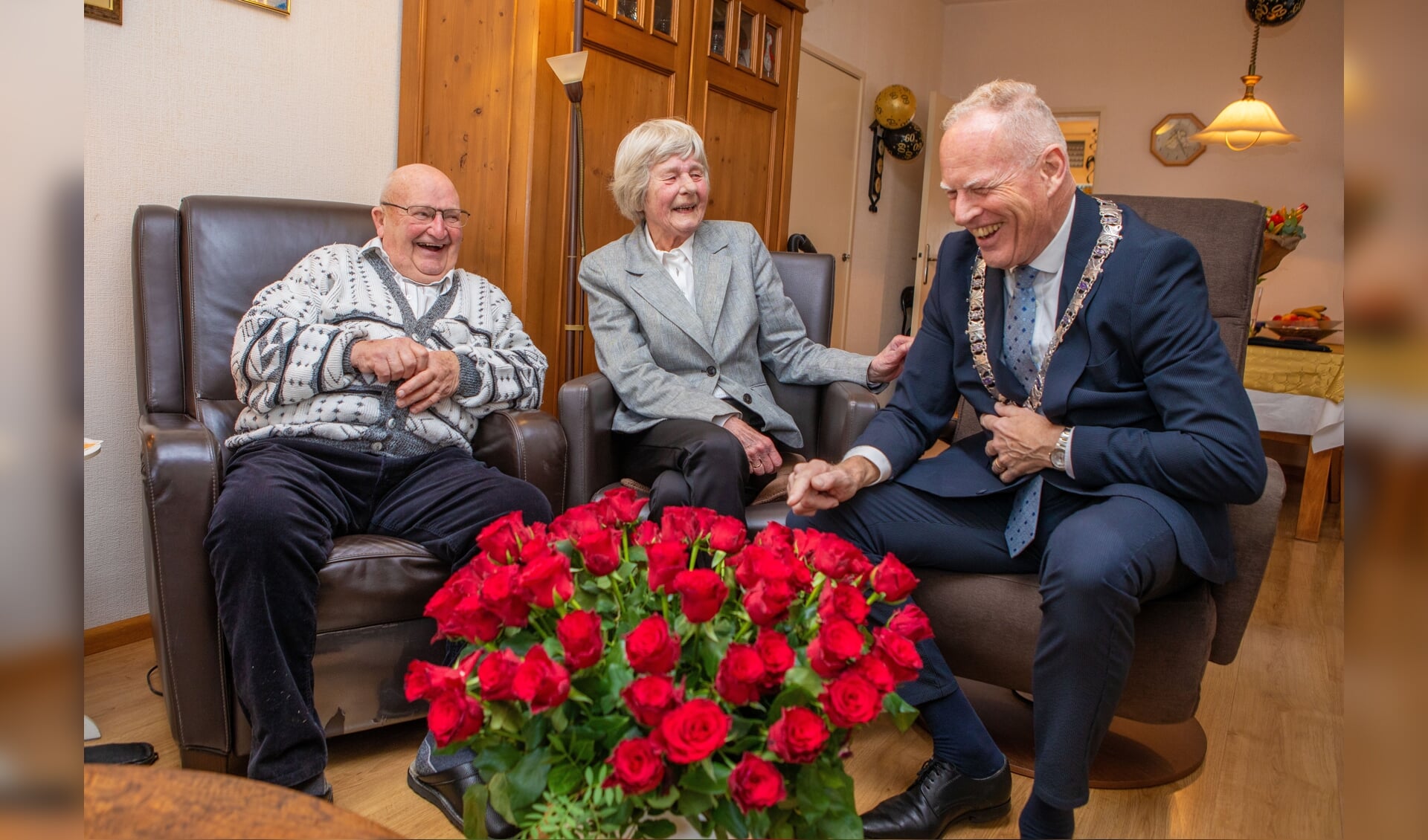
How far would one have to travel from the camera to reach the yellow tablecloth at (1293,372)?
3.63 meters

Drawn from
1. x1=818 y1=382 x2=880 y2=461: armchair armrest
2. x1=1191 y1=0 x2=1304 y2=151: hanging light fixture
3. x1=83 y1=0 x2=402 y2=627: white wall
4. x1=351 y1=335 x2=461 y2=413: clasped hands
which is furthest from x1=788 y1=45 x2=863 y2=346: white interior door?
x1=351 y1=335 x2=461 y2=413: clasped hands

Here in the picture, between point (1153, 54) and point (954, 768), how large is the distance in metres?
5.79

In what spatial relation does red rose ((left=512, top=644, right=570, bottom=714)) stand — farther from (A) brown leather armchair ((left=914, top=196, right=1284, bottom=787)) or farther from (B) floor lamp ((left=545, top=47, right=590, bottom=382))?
(B) floor lamp ((left=545, top=47, right=590, bottom=382))

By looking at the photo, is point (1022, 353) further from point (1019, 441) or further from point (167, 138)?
point (167, 138)

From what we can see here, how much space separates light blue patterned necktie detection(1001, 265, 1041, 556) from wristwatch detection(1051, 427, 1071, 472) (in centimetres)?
7

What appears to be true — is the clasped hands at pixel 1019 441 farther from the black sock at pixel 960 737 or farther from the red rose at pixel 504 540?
the red rose at pixel 504 540

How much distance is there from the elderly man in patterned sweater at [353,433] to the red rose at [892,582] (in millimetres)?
864

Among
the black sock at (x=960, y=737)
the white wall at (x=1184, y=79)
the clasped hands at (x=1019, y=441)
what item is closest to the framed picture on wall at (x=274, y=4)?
the clasped hands at (x=1019, y=441)

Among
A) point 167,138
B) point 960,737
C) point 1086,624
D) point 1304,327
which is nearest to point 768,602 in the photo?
point 1086,624

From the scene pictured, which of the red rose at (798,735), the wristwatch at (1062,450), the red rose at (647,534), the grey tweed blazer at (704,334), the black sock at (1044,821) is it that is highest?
the grey tweed blazer at (704,334)

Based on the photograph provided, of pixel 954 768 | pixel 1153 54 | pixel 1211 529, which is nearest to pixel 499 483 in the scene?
pixel 954 768

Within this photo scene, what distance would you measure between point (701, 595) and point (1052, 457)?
36.3 inches
